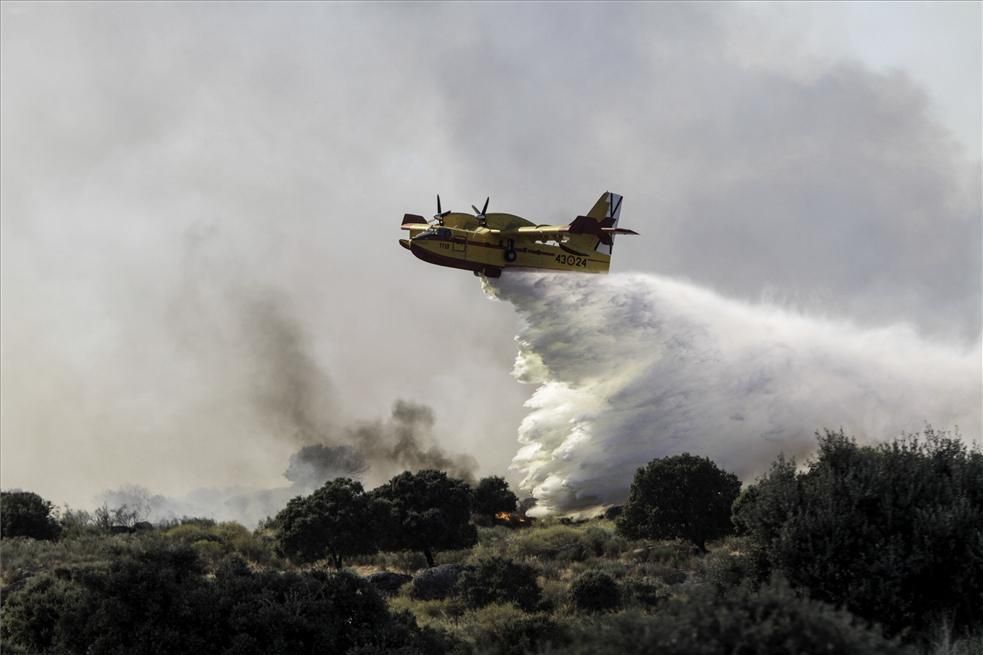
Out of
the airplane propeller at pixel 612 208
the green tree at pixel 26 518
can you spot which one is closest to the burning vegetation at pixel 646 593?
the green tree at pixel 26 518

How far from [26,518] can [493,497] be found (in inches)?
1258

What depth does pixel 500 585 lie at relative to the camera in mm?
41094

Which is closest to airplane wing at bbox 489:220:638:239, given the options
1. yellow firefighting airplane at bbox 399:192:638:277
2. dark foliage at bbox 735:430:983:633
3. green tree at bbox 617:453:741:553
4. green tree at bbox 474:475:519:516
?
yellow firefighting airplane at bbox 399:192:638:277

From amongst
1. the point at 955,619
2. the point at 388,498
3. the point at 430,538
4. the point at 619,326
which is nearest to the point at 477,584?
the point at 430,538

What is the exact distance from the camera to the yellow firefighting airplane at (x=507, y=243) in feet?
186

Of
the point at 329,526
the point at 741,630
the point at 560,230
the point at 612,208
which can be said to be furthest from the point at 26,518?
the point at 741,630

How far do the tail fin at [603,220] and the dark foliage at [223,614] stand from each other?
32.0 metres

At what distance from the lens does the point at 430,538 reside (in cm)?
5584

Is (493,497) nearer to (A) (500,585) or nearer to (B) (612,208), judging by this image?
(B) (612,208)

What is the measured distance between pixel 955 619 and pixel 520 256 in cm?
3761

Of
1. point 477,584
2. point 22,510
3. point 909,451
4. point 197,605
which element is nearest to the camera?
point 909,451

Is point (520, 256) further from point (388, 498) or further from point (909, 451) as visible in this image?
point (909, 451)

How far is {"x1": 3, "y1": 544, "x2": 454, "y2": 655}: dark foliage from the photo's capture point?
27516 millimetres

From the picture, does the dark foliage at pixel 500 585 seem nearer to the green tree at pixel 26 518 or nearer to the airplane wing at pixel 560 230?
the airplane wing at pixel 560 230
